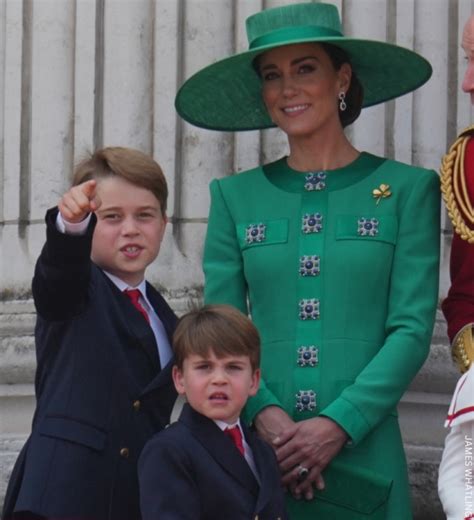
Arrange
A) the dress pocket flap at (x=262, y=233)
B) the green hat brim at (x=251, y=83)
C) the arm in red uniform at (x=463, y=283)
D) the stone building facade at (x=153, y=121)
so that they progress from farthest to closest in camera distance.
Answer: the stone building facade at (x=153, y=121)
the green hat brim at (x=251, y=83)
the dress pocket flap at (x=262, y=233)
the arm in red uniform at (x=463, y=283)

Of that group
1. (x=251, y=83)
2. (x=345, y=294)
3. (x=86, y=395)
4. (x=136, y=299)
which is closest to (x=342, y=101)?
(x=251, y=83)

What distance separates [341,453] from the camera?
4379mm

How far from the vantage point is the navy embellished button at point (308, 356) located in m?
4.44

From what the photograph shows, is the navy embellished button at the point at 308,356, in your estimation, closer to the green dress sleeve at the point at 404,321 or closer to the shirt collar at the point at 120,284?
the green dress sleeve at the point at 404,321

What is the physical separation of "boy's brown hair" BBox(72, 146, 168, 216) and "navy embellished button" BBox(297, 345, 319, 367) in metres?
0.48

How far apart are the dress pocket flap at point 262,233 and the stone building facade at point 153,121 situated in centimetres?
84

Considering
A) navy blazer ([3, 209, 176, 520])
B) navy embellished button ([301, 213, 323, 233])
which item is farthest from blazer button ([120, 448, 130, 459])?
navy embellished button ([301, 213, 323, 233])

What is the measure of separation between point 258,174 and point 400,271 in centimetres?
49

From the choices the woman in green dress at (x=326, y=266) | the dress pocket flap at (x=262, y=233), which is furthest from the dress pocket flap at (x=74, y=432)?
the dress pocket flap at (x=262, y=233)

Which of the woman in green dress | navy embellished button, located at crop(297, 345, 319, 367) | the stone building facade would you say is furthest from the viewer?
the stone building facade

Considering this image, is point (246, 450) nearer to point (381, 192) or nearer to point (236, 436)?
point (236, 436)

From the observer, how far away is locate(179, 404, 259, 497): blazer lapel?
4.06m

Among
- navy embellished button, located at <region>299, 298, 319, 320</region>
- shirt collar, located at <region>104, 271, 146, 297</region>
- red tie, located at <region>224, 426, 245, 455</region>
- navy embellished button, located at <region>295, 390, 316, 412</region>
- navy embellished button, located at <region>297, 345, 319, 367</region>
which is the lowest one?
red tie, located at <region>224, 426, 245, 455</region>

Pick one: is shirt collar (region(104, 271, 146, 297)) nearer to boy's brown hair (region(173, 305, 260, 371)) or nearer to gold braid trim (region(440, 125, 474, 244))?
boy's brown hair (region(173, 305, 260, 371))
